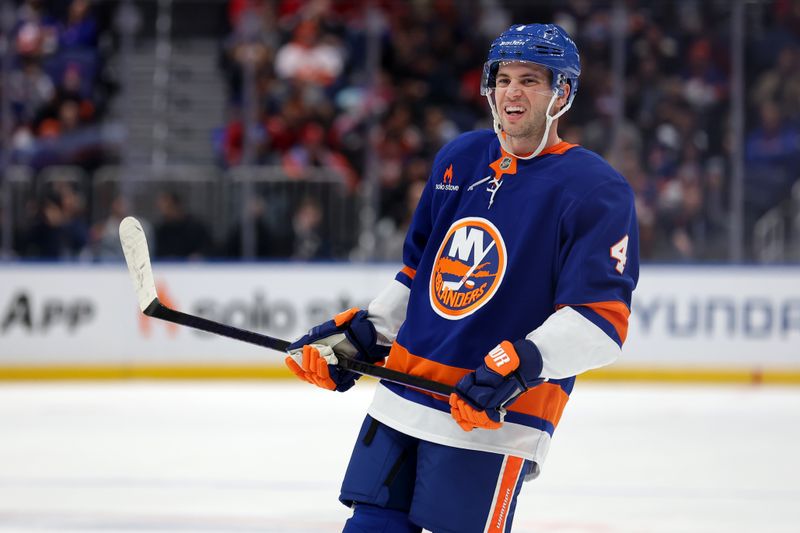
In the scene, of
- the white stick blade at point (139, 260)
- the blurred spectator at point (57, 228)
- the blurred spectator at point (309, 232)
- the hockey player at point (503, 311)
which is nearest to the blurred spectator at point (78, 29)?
the blurred spectator at point (57, 228)

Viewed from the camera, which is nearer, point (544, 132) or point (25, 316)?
point (544, 132)

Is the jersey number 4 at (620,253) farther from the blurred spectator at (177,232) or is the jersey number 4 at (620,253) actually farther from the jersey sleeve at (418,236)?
the blurred spectator at (177,232)

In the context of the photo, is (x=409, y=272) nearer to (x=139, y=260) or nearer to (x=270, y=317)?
(x=139, y=260)

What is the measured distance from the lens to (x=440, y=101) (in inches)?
320

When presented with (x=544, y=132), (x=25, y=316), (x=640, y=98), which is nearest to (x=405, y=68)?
(x=640, y=98)

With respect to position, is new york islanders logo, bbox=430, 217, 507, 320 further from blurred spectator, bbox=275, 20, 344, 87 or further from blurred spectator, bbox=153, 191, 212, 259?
blurred spectator, bbox=275, 20, 344, 87

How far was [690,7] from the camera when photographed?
7785 millimetres

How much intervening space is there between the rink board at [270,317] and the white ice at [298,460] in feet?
0.82

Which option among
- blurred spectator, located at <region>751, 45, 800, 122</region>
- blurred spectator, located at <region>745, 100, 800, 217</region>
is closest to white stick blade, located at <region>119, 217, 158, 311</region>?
blurred spectator, located at <region>745, 100, 800, 217</region>

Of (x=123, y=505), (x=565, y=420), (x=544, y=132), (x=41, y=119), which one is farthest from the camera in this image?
(x=41, y=119)

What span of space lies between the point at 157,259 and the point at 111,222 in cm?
37

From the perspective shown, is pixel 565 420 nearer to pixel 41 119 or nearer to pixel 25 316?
pixel 25 316

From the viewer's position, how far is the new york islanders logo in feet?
6.88

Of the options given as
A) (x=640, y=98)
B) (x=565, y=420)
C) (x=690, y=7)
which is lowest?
(x=565, y=420)
